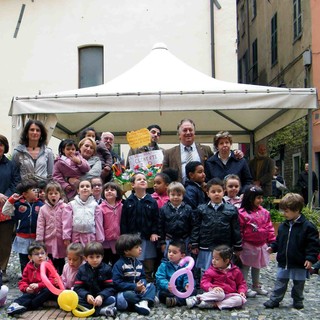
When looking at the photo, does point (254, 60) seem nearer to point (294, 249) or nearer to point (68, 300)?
point (294, 249)

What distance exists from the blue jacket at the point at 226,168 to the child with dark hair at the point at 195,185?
33 centimetres

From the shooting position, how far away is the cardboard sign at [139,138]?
7562mm

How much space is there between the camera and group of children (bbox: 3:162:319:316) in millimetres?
5262

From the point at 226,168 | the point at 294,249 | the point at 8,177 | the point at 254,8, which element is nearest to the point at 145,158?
the point at 226,168

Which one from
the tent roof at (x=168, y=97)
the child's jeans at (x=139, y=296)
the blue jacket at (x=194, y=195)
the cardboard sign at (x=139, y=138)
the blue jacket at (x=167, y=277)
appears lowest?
the child's jeans at (x=139, y=296)

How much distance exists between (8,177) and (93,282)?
78.3 inches

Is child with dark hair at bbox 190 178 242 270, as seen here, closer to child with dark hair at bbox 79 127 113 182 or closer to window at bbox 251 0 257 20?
child with dark hair at bbox 79 127 113 182

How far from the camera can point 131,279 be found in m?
5.44

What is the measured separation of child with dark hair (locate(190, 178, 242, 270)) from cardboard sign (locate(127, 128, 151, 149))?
6.48 ft

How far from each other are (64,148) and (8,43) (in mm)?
10419

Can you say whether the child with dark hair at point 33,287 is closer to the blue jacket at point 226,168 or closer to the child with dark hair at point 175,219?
the child with dark hair at point 175,219

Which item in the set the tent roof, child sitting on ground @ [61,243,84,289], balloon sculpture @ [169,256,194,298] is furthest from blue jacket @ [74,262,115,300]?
the tent roof

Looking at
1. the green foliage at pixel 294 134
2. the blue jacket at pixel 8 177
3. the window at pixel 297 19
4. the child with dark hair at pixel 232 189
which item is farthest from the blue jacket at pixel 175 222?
the window at pixel 297 19

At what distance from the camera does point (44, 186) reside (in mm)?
6297
